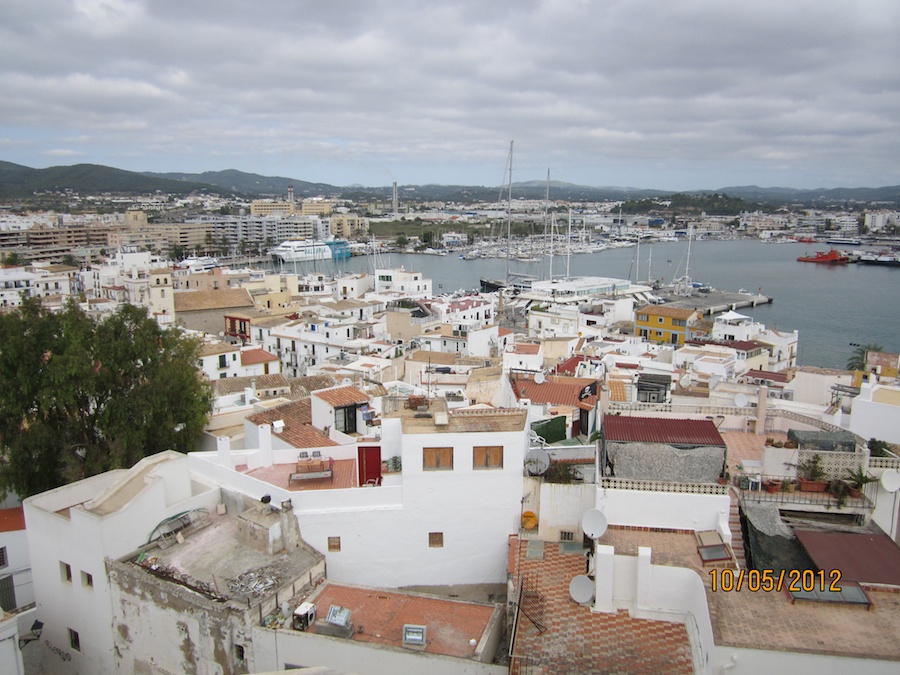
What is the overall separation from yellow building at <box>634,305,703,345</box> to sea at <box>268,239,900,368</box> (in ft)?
23.4

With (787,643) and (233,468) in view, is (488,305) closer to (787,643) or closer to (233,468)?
(233,468)

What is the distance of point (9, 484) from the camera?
35.5 feet

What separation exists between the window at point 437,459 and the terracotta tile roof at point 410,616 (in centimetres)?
143

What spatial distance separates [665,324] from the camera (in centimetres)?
3438

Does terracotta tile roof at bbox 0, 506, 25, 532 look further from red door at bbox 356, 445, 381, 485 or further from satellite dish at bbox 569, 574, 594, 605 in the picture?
satellite dish at bbox 569, 574, 594, 605

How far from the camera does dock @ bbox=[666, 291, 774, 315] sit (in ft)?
162

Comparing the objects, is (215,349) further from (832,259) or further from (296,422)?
(832,259)

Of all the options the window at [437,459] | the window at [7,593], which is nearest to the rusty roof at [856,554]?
the window at [437,459]

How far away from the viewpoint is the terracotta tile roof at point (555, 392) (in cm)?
1222

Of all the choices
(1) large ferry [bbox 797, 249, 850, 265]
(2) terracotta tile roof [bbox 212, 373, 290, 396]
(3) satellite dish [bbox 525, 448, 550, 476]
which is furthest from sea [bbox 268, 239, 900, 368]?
(3) satellite dish [bbox 525, 448, 550, 476]

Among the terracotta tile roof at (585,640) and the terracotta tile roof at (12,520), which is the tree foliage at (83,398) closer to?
the terracotta tile roof at (12,520)

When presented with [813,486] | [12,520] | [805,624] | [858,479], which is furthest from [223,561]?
[858,479]

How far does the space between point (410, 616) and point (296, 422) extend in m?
5.09

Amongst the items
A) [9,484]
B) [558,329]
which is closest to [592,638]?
[9,484]
